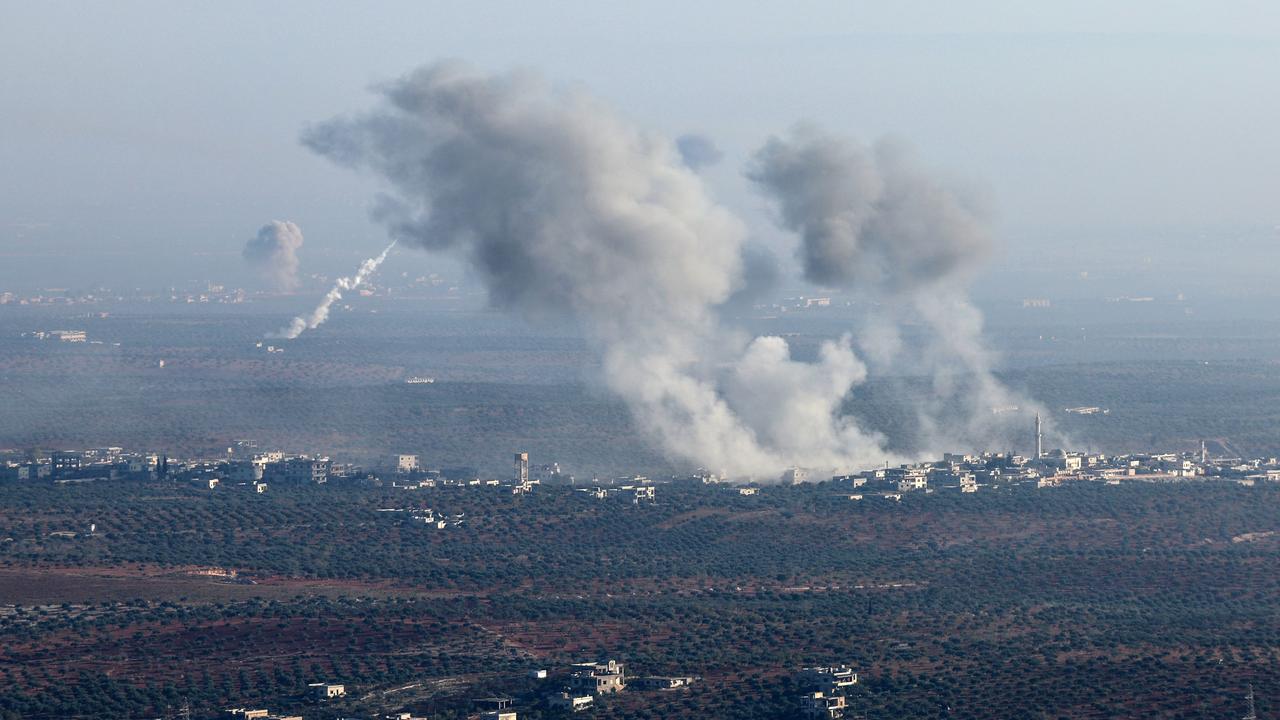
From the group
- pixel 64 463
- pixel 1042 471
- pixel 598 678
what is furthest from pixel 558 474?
pixel 598 678

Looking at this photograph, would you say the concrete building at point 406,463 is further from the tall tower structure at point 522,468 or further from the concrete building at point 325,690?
the concrete building at point 325,690

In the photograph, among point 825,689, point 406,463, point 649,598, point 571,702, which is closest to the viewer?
point 571,702

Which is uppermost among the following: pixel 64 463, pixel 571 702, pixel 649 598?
pixel 64 463

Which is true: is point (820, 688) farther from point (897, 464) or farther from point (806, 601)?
point (897, 464)

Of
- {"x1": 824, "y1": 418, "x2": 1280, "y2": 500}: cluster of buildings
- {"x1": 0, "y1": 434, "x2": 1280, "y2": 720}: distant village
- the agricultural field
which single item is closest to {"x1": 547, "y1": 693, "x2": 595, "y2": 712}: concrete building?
the agricultural field

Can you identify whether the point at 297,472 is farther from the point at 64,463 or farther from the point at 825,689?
the point at 825,689

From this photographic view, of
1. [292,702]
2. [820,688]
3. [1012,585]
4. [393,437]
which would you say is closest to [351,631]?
[292,702]

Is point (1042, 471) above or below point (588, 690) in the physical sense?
above

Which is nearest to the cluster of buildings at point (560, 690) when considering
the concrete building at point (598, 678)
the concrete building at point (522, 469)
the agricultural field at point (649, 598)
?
the concrete building at point (598, 678)

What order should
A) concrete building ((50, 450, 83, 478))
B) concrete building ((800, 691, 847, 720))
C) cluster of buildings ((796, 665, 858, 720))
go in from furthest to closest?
concrete building ((50, 450, 83, 478)) < cluster of buildings ((796, 665, 858, 720)) < concrete building ((800, 691, 847, 720))

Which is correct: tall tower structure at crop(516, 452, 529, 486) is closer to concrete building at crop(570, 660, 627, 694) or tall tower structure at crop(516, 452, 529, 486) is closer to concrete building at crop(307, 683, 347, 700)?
concrete building at crop(570, 660, 627, 694)

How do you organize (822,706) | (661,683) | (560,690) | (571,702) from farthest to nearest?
(661,683), (560,690), (571,702), (822,706)
